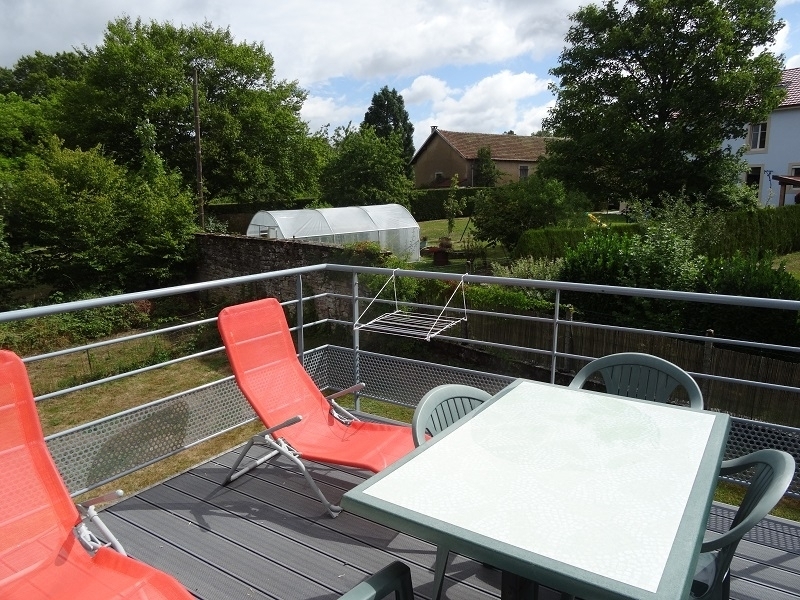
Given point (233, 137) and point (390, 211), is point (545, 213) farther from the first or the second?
point (233, 137)

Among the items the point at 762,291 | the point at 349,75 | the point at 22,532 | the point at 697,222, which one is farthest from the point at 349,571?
the point at 349,75

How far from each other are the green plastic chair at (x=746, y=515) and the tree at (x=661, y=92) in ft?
47.8

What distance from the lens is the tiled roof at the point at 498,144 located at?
116 ft

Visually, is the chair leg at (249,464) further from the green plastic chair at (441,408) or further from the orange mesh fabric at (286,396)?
the green plastic chair at (441,408)

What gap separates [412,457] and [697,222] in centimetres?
1108

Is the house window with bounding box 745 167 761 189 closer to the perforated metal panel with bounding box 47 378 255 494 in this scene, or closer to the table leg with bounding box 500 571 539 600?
the perforated metal panel with bounding box 47 378 255 494

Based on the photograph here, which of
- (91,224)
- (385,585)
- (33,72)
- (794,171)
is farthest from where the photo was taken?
(33,72)

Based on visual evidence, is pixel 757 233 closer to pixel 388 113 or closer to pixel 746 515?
pixel 746 515

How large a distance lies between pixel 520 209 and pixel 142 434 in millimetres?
11724

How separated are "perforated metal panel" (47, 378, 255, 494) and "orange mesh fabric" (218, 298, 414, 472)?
0.40 meters

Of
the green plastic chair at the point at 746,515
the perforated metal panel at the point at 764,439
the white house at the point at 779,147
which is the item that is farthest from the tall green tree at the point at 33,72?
the green plastic chair at the point at 746,515

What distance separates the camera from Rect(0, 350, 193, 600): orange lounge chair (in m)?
1.70

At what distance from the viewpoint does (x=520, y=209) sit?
13.5 m

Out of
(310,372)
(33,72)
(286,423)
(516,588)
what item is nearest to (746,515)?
(516,588)
